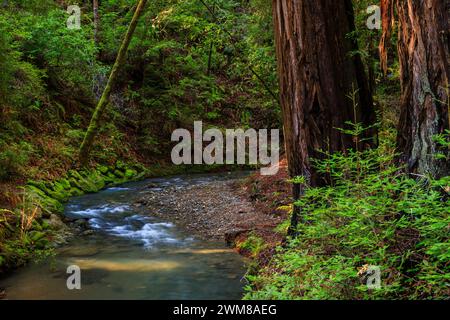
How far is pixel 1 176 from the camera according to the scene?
8414 millimetres

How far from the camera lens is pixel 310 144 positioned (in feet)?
18.7

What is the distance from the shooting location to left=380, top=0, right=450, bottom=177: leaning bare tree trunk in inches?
162

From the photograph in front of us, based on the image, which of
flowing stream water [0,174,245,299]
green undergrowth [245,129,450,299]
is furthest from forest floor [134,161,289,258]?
green undergrowth [245,129,450,299]

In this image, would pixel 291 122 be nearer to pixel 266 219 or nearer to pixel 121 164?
pixel 266 219

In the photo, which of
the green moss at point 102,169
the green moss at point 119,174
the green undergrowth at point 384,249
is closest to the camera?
the green undergrowth at point 384,249

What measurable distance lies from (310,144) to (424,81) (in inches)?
69.9

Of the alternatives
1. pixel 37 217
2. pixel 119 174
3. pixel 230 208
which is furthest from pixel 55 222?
pixel 119 174

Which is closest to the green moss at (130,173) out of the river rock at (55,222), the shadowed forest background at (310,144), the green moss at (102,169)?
the shadowed forest background at (310,144)

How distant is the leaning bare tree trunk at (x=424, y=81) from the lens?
4109 mm

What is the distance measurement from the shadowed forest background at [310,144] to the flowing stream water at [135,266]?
1.51ft

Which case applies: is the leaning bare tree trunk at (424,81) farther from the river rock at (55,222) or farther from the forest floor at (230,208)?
the river rock at (55,222)

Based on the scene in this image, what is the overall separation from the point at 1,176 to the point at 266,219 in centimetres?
527
